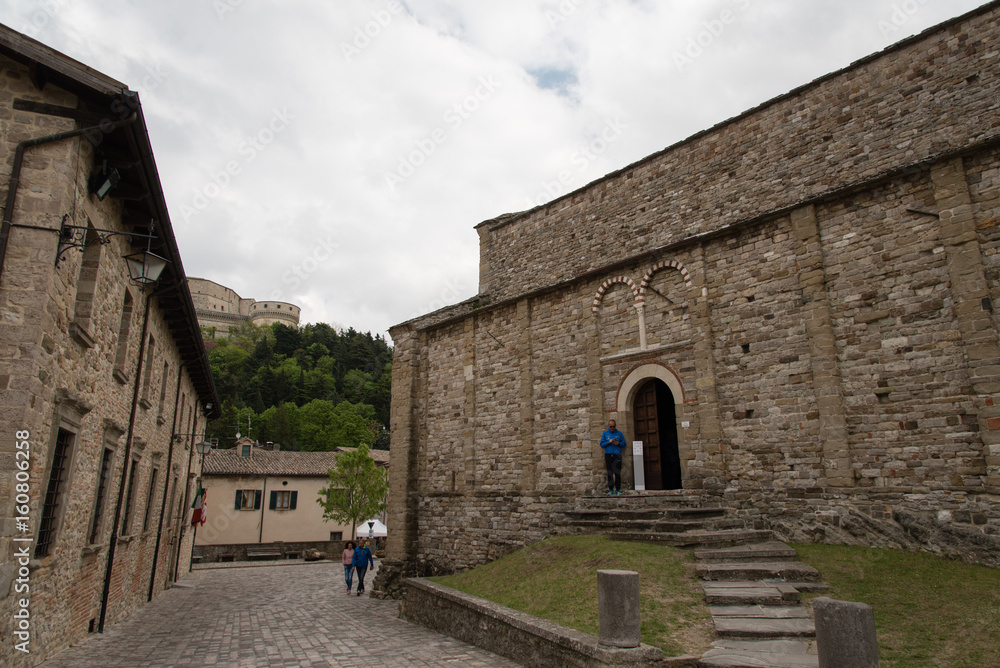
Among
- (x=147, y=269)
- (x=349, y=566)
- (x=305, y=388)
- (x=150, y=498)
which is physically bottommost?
(x=349, y=566)

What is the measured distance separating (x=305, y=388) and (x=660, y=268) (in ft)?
188

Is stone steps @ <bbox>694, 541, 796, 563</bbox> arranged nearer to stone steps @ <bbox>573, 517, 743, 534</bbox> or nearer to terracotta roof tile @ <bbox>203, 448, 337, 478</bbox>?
stone steps @ <bbox>573, 517, 743, 534</bbox>

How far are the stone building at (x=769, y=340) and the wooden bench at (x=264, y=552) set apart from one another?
16.7 metres

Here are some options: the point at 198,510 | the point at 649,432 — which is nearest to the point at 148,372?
the point at 649,432

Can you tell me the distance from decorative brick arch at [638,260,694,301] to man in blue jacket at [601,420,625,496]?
9.01ft

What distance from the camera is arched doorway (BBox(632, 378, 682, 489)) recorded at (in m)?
11.8

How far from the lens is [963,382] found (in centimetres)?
812

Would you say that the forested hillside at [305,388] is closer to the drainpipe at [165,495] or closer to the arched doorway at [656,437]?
the drainpipe at [165,495]

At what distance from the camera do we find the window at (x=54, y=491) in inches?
258

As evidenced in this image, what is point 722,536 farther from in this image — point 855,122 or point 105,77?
point 105,77

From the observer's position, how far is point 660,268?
471 inches

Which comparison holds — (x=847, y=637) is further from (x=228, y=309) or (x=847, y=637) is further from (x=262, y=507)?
(x=228, y=309)

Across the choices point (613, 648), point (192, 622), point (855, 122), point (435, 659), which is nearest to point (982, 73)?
point (855, 122)

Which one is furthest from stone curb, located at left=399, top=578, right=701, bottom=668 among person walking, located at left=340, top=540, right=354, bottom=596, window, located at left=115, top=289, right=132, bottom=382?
window, located at left=115, top=289, right=132, bottom=382
